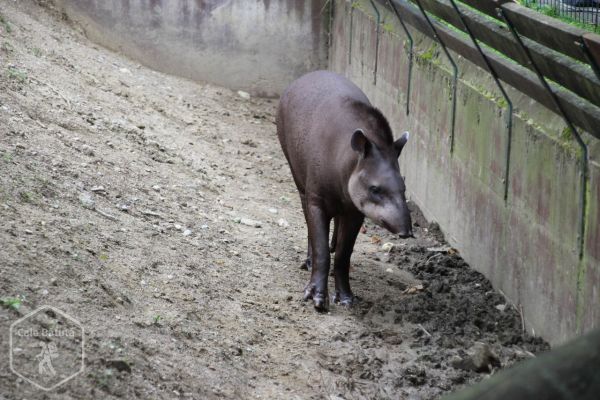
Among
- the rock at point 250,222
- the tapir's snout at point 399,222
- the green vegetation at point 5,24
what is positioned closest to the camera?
the tapir's snout at point 399,222

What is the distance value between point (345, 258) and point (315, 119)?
1228 mm

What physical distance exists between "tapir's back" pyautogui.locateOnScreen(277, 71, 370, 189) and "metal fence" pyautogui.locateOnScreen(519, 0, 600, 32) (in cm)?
188

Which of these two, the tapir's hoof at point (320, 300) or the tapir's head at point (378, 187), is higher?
the tapir's head at point (378, 187)

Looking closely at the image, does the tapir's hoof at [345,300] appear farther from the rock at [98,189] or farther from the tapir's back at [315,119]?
the rock at [98,189]

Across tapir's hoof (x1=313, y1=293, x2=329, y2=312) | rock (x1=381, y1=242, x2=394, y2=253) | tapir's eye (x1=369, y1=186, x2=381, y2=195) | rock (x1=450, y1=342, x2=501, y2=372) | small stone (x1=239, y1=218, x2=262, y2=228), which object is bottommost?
rock (x1=381, y1=242, x2=394, y2=253)

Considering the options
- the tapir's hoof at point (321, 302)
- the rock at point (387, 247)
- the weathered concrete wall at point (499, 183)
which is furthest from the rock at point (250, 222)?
the tapir's hoof at point (321, 302)

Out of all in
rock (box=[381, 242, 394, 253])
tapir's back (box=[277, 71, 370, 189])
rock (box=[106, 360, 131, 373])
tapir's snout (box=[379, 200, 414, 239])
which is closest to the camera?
rock (box=[106, 360, 131, 373])

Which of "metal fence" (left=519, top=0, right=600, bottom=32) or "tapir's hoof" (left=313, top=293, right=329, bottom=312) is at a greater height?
"metal fence" (left=519, top=0, right=600, bottom=32)

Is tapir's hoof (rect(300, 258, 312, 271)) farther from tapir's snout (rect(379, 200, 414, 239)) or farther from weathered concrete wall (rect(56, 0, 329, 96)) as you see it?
weathered concrete wall (rect(56, 0, 329, 96))

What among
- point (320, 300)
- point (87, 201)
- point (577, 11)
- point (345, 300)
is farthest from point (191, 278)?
point (577, 11)

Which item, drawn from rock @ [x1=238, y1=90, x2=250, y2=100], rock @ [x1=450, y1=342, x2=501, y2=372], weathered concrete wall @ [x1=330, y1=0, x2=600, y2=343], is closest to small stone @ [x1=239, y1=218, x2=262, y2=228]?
weathered concrete wall @ [x1=330, y1=0, x2=600, y2=343]

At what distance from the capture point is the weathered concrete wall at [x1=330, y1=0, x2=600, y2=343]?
6.32 meters

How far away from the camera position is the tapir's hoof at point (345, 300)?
7.83 meters

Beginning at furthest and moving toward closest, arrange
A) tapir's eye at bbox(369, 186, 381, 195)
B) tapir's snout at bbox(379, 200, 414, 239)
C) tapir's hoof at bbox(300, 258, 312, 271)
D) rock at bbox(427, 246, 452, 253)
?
rock at bbox(427, 246, 452, 253)
tapir's hoof at bbox(300, 258, 312, 271)
tapir's eye at bbox(369, 186, 381, 195)
tapir's snout at bbox(379, 200, 414, 239)
